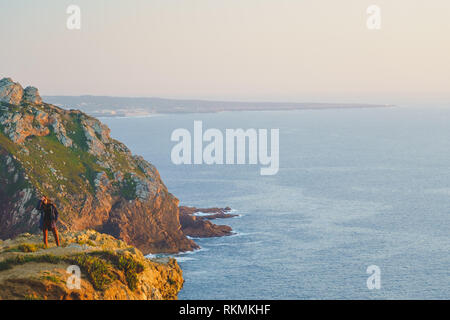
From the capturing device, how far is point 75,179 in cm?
8950

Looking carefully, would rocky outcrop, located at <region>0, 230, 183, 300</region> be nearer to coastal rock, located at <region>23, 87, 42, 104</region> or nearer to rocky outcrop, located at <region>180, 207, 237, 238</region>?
rocky outcrop, located at <region>180, 207, 237, 238</region>

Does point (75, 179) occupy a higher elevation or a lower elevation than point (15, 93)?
lower

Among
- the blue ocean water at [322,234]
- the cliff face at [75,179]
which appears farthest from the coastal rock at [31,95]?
the blue ocean water at [322,234]

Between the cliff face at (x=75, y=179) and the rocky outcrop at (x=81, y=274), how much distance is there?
53.5 m

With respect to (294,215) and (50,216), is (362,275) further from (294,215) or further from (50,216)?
(50,216)

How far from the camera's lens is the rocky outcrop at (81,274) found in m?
21.0

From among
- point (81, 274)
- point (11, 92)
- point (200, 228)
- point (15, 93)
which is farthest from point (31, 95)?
point (81, 274)

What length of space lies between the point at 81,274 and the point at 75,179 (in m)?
68.2

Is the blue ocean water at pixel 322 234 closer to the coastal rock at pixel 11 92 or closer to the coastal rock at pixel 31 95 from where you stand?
the coastal rock at pixel 31 95

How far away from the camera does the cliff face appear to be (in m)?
82.9

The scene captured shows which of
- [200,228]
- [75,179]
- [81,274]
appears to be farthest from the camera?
[200,228]

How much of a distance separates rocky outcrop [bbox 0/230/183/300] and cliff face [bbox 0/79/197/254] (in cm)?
5349

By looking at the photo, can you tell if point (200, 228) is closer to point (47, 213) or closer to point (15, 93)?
point (15, 93)
